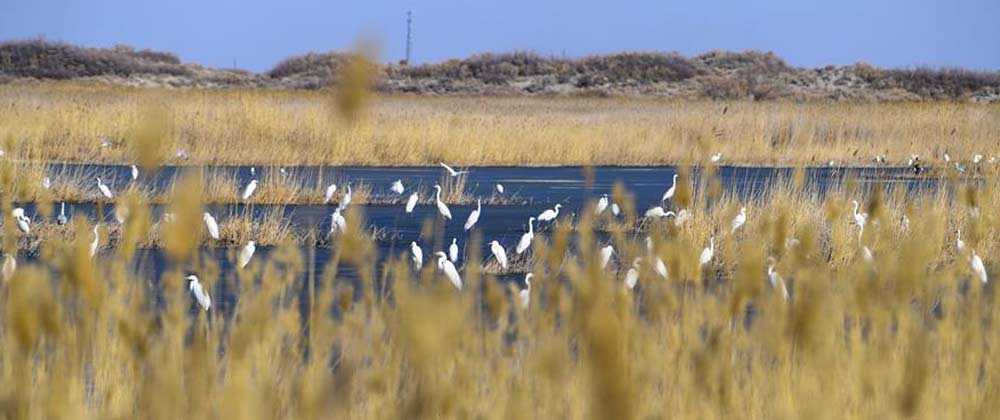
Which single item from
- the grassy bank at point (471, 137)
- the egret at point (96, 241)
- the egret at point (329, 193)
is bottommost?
the grassy bank at point (471, 137)

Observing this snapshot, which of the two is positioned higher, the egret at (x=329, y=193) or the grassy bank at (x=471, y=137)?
the egret at (x=329, y=193)

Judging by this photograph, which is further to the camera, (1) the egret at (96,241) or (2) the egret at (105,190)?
(2) the egret at (105,190)

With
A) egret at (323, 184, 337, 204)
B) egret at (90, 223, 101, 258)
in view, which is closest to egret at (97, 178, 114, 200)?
egret at (323, 184, 337, 204)

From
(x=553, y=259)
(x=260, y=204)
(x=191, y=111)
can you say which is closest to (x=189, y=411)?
(x=553, y=259)

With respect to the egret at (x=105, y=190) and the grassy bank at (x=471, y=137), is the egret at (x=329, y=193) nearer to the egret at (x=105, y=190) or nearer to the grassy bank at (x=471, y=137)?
the egret at (x=105, y=190)

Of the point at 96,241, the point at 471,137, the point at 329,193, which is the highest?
the point at 96,241

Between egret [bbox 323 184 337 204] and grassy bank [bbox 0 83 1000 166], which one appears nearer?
egret [bbox 323 184 337 204]

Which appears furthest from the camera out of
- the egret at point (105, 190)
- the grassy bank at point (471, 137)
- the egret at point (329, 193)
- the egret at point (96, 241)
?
the grassy bank at point (471, 137)

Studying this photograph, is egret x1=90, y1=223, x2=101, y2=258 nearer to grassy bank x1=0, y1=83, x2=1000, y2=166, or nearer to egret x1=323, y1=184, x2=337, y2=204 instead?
egret x1=323, y1=184, x2=337, y2=204

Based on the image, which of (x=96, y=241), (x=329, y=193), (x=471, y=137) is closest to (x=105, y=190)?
(x=329, y=193)

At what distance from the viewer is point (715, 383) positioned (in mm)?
3414

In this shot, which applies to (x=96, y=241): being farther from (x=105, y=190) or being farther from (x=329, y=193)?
(x=329, y=193)

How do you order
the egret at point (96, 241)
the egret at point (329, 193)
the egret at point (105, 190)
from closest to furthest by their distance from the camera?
the egret at point (96, 241), the egret at point (105, 190), the egret at point (329, 193)

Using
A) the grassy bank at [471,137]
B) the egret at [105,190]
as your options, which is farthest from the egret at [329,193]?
the grassy bank at [471,137]
